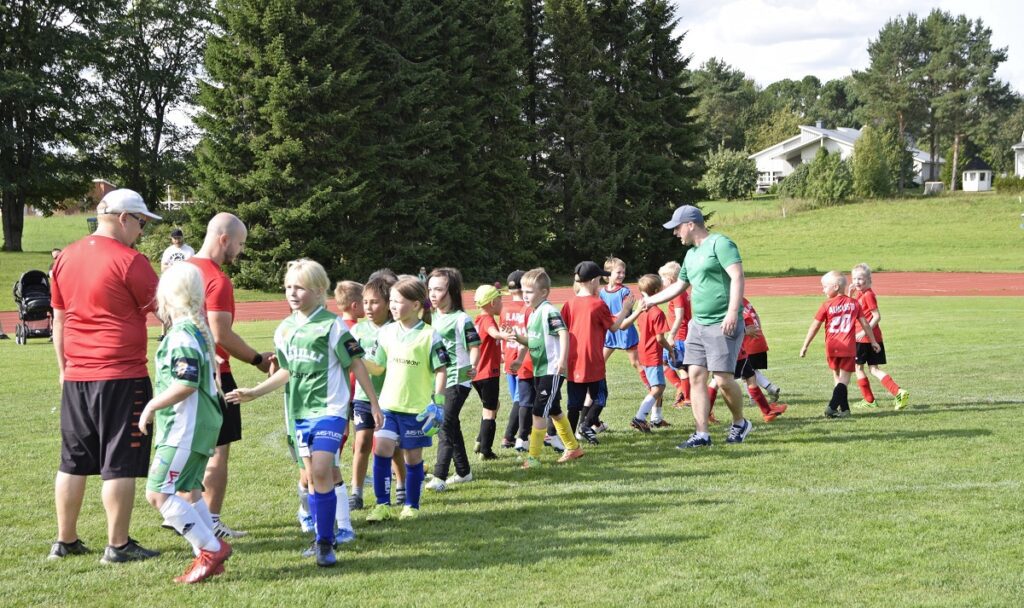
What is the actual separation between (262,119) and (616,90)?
20.8 metres

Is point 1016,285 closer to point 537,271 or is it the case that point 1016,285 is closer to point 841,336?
point 841,336

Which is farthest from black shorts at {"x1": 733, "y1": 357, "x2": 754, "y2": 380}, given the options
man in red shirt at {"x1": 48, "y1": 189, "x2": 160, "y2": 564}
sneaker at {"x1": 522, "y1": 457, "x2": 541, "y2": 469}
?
man in red shirt at {"x1": 48, "y1": 189, "x2": 160, "y2": 564}

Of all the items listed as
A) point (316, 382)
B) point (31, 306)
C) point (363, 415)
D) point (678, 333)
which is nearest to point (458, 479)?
point (363, 415)

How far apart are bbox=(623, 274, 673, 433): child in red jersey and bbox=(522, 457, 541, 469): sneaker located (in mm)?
2042

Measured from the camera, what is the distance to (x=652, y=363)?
10.9 meters

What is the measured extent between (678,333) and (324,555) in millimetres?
7010

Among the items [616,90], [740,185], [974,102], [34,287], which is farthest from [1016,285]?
[974,102]

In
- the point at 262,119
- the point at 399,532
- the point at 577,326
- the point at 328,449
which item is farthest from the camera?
the point at 262,119

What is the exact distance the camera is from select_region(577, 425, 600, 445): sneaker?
32.8 ft

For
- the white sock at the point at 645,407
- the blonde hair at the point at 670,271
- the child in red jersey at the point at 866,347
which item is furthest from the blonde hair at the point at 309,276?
the child in red jersey at the point at 866,347

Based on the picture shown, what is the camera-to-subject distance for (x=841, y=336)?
36.9ft

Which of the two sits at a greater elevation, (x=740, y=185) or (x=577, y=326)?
(x=740, y=185)

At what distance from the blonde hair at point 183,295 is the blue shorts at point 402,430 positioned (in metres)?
1.79

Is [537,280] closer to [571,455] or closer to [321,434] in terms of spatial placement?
[571,455]
